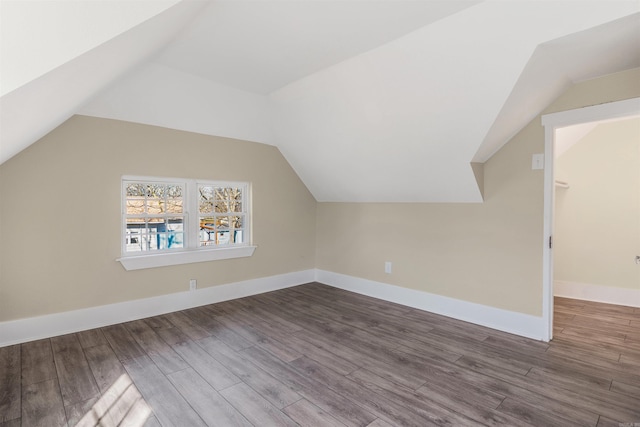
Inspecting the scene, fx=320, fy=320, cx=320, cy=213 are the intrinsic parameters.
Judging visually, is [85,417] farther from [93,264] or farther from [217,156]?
[217,156]

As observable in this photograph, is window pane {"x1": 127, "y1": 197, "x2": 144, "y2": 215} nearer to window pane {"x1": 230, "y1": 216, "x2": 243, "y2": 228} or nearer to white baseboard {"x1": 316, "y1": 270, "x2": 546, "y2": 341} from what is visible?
window pane {"x1": 230, "y1": 216, "x2": 243, "y2": 228}

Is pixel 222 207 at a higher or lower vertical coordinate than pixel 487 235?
higher

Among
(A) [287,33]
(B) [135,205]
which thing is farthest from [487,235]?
(B) [135,205]

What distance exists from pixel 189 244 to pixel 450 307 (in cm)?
314

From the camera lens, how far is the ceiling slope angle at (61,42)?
1.14 meters

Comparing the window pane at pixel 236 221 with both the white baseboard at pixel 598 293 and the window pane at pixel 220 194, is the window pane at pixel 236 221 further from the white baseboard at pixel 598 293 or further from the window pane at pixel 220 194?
the white baseboard at pixel 598 293

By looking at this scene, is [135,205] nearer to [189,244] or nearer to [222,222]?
[189,244]

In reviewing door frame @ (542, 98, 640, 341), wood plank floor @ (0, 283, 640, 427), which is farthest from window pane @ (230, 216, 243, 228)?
door frame @ (542, 98, 640, 341)

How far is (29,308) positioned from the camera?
2.82 m

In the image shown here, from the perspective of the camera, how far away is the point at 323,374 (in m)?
2.37

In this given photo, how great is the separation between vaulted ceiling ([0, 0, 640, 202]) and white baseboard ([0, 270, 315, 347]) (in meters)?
1.50

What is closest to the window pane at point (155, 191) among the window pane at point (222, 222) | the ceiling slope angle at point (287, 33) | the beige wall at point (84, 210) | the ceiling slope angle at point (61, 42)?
the beige wall at point (84, 210)

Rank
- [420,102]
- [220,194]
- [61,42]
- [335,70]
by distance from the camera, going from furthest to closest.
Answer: [220,194]
[335,70]
[420,102]
[61,42]

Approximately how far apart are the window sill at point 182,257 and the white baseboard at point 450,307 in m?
1.50
